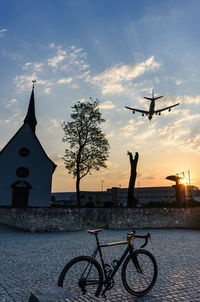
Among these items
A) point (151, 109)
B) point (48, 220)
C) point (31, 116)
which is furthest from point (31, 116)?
point (48, 220)

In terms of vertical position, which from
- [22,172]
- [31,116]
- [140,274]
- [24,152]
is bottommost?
[140,274]

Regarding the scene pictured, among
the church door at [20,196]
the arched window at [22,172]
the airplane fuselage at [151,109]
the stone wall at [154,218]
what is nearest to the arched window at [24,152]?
the arched window at [22,172]

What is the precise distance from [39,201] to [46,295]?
1174 inches

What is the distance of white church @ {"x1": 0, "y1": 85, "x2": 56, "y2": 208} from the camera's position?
30828 mm

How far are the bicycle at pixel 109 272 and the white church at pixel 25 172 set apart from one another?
28.0 m

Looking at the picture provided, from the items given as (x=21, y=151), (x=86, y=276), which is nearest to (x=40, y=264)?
(x=86, y=276)

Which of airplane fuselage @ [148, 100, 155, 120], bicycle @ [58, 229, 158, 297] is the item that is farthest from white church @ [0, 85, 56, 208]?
bicycle @ [58, 229, 158, 297]

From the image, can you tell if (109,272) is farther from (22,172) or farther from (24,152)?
(24,152)

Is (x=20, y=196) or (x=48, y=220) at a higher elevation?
(x=20, y=196)

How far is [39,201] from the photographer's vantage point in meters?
31.8

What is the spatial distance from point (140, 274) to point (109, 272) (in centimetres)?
79

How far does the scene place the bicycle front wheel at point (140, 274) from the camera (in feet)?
14.4

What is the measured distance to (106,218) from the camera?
54.0ft

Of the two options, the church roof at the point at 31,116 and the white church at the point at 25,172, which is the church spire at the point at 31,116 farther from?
the white church at the point at 25,172
